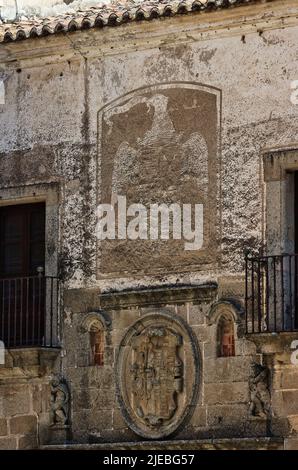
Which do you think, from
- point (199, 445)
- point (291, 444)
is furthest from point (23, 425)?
point (291, 444)

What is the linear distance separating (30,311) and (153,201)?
197cm

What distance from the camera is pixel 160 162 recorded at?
73.7ft

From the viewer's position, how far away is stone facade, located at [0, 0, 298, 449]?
71.0 ft

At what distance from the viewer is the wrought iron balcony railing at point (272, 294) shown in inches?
836

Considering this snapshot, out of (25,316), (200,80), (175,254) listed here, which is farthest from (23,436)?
(200,80)

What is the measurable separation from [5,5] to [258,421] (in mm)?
6575

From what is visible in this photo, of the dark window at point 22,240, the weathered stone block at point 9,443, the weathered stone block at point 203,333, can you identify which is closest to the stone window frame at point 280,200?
the weathered stone block at point 203,333

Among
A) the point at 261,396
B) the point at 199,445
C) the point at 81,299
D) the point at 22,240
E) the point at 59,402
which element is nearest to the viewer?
the point at 261,396

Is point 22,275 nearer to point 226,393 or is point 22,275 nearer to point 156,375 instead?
point 156,375

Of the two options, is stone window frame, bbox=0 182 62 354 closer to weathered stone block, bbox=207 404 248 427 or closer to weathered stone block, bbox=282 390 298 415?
weathered stone block, bbox=207 404 248 427

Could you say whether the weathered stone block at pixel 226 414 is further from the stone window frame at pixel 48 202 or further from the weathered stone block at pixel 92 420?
the stone window frame at pixel 48 202

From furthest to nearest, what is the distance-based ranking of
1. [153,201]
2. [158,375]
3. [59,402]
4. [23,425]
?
[23,425] → [59,402] → [153,201] → [158,375]

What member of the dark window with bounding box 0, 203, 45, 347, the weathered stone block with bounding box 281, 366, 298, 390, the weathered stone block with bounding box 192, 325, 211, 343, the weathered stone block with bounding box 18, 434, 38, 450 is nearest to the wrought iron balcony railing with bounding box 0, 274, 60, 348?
the dark window with bounding box 0, 203, 45, 347

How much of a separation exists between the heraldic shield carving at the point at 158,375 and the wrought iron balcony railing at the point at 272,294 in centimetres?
86
